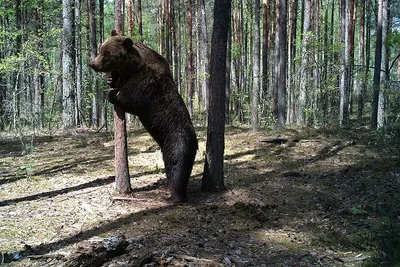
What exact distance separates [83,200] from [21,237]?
165 cm

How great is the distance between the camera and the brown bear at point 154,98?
Result: 655 cm

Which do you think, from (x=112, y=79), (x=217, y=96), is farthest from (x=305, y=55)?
(x=112, y=79)

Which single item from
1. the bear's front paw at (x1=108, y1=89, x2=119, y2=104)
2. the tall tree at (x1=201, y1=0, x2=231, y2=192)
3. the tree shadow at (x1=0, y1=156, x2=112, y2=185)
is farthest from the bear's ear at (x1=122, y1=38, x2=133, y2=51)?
the tree shadow at (x1=0, y1=156, x2=112, y2=185)

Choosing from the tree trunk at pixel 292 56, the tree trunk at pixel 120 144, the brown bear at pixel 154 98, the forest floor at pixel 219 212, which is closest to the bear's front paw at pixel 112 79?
the brown bear at pixel 154 98

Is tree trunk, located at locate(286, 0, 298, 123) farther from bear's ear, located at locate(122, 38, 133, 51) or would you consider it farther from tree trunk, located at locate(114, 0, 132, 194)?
bear's ear, located at locate(122, 38, 133, 51)

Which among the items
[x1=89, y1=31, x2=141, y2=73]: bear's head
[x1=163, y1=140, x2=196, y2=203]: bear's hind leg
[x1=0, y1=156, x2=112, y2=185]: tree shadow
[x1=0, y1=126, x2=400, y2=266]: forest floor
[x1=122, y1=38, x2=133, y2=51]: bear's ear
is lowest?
[x1=0, y1=126, x2=400, y2=266]: forest floor

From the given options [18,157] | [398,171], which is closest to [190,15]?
[18,157]

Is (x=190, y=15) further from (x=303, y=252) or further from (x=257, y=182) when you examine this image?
(x=303, y=252)

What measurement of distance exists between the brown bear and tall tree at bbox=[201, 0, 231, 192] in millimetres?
392

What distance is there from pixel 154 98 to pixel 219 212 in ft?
7.61

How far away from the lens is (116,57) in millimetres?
6457

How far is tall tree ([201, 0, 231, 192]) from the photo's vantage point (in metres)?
6.89

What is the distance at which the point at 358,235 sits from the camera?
566cm

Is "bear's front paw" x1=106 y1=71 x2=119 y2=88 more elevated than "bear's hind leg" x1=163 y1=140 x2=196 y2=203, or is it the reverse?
"bear's front paw" x1=106 y1=71 x2=119 y2=88
